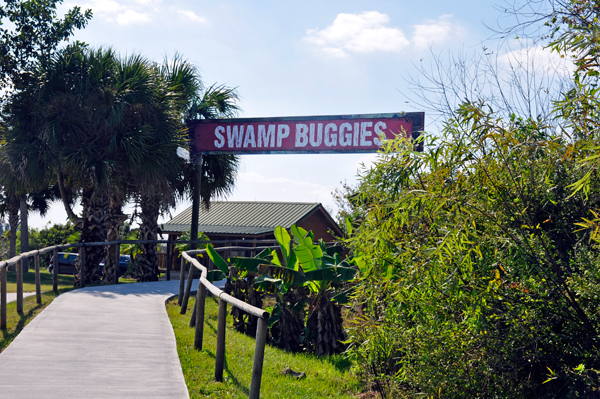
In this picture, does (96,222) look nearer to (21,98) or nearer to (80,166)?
(80,166)

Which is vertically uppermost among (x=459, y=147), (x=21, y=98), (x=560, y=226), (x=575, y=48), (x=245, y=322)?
(x=21, y=98)

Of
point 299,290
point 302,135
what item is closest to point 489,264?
point 299,290

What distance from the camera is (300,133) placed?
14344mm

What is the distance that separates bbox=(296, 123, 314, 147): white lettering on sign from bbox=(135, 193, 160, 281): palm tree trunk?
495 centimetres

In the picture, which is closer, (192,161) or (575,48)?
(575,48)

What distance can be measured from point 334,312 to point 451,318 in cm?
409

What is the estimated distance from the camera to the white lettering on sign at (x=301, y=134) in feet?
46.8

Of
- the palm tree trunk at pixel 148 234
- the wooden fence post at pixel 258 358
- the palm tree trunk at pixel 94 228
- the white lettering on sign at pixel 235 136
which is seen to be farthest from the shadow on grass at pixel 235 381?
the palm tree trunk at pixel 148 234

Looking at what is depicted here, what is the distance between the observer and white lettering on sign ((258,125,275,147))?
1482 centimetres

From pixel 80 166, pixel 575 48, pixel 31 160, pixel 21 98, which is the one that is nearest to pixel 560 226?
pixel 575 48

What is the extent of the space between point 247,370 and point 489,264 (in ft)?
10.0

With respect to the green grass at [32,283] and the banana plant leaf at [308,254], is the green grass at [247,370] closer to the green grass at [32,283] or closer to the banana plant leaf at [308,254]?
the banana plant leaf at [308,254]

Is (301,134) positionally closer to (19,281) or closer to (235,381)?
(19,281)

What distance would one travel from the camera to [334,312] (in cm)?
854
